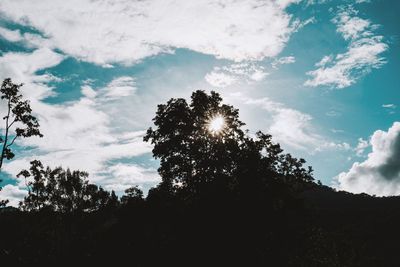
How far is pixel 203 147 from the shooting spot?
36.1 m

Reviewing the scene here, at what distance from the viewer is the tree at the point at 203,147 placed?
108ft

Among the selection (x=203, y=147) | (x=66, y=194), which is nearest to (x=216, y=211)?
(x=203, y=147)

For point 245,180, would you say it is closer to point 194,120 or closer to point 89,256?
point 194,120

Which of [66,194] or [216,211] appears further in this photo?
[66,194]

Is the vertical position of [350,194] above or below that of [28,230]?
above

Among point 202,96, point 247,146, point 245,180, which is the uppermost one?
point 202,96

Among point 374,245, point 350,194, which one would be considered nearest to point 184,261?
point 374,245

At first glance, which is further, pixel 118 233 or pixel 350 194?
pixel 350 194

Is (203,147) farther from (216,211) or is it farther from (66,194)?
(66,194)

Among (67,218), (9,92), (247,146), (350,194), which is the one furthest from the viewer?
(350,194)

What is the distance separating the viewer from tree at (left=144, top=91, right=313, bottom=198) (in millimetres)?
33062

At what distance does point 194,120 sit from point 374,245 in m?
65.9

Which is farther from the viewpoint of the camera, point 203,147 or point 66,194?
point 66,194

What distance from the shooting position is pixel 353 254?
39.7 metres
